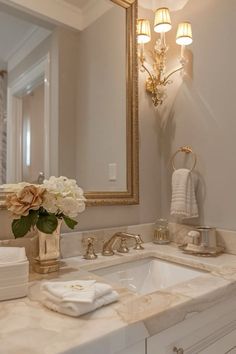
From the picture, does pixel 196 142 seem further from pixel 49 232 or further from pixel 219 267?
pixel 49 232

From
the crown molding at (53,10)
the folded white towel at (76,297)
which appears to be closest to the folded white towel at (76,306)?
the folded white towel at (76,297)

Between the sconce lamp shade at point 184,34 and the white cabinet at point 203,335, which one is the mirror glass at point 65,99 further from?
the white cabinet at point 203,335

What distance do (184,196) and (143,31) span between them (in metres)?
0.83

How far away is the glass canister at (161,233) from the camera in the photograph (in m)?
1.44

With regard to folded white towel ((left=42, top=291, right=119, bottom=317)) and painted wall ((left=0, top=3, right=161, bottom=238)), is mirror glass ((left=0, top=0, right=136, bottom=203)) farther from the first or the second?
folded white towel ((left=42, top=291, right=119, bottom=317))

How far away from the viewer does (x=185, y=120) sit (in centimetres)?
145

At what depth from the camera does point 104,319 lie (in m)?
0.64

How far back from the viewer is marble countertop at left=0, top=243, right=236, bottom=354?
56 cm

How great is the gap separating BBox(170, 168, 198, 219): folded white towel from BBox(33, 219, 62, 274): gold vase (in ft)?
1.92

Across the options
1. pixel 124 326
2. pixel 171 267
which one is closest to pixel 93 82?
pixel 171 267

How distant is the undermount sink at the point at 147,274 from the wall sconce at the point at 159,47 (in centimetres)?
80

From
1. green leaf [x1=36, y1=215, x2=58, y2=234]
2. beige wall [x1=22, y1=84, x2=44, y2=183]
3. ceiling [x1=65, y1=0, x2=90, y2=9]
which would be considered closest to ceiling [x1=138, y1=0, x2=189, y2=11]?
ceiling [x1=65, y1=0, x2=90, y2=9]

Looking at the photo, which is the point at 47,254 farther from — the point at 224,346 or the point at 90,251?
the point at 224,346

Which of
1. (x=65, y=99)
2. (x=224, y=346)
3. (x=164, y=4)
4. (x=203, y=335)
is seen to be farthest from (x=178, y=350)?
(x=164, y=4)
